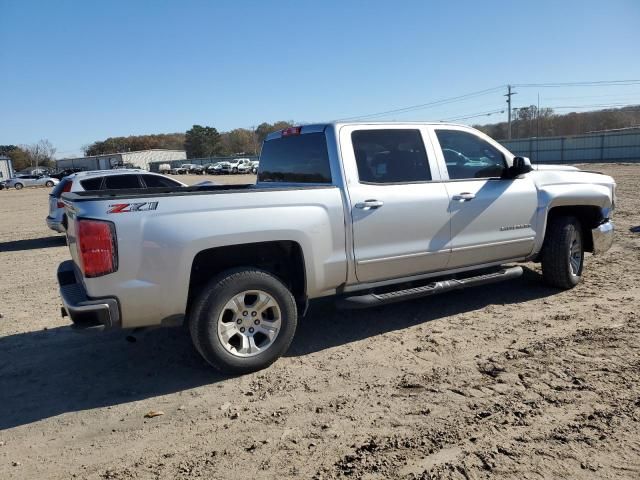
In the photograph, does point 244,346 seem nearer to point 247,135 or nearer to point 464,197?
point 464,197

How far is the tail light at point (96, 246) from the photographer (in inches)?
139

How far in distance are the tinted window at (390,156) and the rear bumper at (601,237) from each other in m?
2.64

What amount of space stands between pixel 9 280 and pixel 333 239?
6.37 m

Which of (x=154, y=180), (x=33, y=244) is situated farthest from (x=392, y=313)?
(x=33, y=244)

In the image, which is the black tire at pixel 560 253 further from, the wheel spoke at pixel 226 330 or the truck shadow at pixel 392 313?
the wheel spoke at pixel 226 330

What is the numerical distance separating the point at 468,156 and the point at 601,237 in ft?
7.31

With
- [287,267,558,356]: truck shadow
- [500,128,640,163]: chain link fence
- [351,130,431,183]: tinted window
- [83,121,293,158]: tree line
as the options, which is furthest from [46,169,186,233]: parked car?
[83,121,293,158]: tree line

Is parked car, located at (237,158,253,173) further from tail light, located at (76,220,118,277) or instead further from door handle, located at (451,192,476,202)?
tail light, located at (76,220,118,277)

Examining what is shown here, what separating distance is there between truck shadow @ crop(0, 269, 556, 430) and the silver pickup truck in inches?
16.7

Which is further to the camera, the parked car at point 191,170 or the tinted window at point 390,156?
the parked car at point 191,170

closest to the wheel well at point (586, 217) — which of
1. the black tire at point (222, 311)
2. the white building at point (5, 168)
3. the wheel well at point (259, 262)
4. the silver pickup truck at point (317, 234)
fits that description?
the silver pickup truck at point (317, 234)

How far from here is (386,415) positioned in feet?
11.1

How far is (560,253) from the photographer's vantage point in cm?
584

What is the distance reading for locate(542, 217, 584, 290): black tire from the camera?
5820mm
